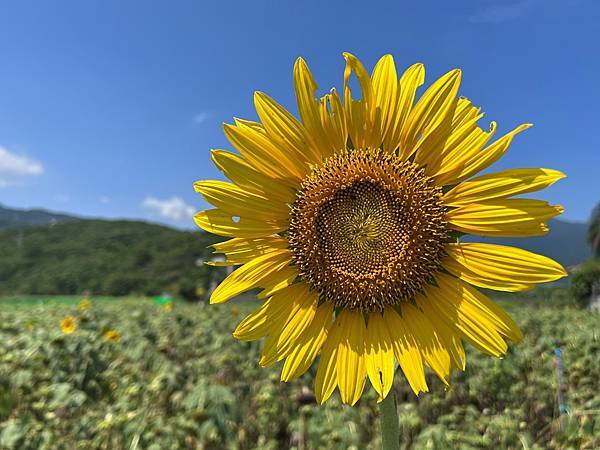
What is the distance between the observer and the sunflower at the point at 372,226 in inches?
53.3

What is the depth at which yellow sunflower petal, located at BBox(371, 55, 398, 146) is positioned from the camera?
56.3 inches

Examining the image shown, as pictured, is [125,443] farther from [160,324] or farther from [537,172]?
[160,324]

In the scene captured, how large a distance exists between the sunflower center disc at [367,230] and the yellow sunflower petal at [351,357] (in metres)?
0.05

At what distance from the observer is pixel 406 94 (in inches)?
56.9

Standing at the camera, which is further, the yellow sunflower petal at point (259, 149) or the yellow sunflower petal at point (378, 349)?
the yellow sunflower petal at point (259, 149)

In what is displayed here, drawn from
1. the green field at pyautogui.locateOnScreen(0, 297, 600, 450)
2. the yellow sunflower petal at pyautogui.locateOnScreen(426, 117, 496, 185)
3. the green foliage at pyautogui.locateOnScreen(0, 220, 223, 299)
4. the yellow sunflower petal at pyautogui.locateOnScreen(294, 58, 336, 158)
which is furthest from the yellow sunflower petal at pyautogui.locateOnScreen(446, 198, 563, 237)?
the green foliage at pyautogui.locateOnScreen(0, 220, 223, 299)

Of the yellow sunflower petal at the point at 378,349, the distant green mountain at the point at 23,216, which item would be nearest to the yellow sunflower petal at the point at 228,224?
the yellow sunflower petal at the point at 378,349

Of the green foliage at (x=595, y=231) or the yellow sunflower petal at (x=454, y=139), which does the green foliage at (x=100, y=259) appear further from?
the yellow sunflower petal at (x=454, y=139)

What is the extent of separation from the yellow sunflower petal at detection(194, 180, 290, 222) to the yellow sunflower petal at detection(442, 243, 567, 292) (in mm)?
579

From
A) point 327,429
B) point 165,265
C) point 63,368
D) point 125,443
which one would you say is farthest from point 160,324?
point 165,265

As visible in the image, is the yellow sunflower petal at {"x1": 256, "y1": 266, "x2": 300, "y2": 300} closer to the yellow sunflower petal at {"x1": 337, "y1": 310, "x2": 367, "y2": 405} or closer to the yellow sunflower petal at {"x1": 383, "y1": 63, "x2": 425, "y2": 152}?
the yellow sunflower petal at {"x1": 337, "y1": 310, "x2": 367, "y2": 405}

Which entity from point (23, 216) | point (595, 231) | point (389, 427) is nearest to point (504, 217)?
point (389, 427)

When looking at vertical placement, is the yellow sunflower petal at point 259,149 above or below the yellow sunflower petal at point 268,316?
above

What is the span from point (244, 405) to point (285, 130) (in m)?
3.63
